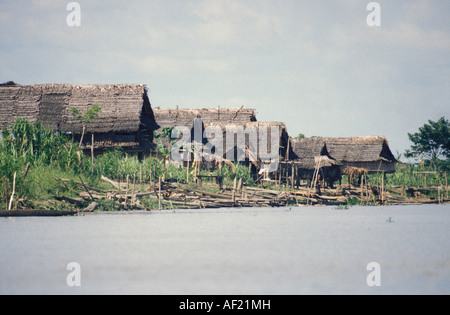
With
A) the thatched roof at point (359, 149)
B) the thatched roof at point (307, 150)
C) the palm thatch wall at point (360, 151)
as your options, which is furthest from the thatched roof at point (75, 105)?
the thatched roof at point (359, 149)

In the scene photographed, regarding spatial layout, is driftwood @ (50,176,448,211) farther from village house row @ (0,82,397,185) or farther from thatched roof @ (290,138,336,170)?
thatched roof @ (290,138,336,170)

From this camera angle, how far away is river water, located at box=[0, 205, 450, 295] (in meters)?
6.18

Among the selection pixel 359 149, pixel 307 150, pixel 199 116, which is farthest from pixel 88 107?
pixel 359 149

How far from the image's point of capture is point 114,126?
992 inches

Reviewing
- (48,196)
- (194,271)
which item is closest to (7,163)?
(48,196)

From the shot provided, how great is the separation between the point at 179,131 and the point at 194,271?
23.3 metres

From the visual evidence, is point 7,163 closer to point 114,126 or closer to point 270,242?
point 270,242

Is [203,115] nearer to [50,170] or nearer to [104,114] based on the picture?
[104,114]

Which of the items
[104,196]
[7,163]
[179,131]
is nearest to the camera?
[7,163]

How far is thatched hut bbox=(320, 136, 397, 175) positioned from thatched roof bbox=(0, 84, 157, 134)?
1340cm

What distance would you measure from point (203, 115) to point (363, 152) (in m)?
10.4

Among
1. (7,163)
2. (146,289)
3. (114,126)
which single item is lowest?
(146,289)

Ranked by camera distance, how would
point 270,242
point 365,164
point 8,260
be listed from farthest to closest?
point 365,164 → point 270,242 → point 8,260

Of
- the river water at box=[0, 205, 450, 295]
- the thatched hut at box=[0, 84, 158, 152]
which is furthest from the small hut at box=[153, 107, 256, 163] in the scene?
the river water at box=[0, 205, 450, 295]
